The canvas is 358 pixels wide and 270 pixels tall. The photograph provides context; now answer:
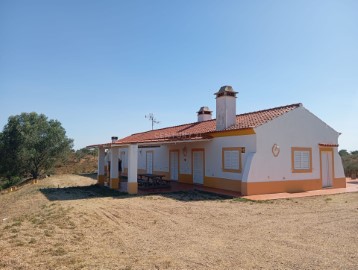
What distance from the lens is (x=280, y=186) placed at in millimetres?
14328

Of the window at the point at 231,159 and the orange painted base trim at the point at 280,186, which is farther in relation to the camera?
the window at the point at 231,159

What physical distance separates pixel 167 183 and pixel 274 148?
250 inches

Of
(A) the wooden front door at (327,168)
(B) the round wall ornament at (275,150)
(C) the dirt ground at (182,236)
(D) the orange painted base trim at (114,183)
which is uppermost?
(B) the round wall ornament at (275,150)

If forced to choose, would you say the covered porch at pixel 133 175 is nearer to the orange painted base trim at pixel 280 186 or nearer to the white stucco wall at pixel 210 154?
the white stucco wall at pixel 210 154

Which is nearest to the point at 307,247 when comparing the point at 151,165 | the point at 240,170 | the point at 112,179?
the point at 240,170

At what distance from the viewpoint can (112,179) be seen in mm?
16750

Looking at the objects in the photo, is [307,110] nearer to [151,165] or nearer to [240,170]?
[240,170]

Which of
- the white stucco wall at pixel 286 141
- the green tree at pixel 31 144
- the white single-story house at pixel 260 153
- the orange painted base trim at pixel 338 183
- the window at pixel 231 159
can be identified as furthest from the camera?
the green tree at pixel 31 144

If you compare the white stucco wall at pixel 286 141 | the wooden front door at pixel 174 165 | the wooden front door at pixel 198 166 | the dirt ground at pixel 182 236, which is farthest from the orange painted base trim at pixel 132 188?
the wooden front door at pixel 174 165

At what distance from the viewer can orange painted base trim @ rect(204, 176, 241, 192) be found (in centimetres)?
1441

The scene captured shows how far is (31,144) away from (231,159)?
20299 millimetres

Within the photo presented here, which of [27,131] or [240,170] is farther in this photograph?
[27,131]

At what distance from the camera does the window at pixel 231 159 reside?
14383mm

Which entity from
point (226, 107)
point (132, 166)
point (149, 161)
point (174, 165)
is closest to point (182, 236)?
point (132, 166)
